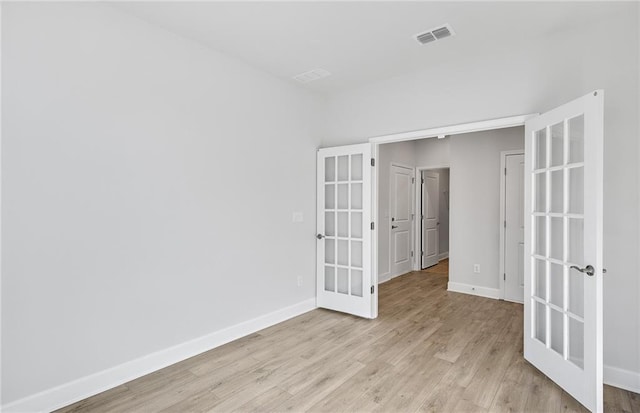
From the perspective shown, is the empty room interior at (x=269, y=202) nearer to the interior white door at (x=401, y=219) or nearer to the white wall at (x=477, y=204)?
the white wall at (x=477, y=204)

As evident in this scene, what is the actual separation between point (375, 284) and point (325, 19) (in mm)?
2874

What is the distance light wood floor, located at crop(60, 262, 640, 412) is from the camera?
2.17 m

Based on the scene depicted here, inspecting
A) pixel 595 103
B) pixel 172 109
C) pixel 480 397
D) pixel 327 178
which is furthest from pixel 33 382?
pixel 595 103

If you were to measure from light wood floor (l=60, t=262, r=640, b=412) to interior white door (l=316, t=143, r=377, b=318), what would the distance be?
34cm

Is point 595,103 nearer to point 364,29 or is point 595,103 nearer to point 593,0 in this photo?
point 593,0

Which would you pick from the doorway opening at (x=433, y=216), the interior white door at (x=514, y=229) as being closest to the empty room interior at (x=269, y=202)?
the interior white door at (x=514, y=229)

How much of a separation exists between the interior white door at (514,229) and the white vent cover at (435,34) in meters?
2.51

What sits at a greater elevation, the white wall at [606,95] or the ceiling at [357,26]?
the ceiling at [357,26]

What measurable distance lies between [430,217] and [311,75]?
4533 millimetres

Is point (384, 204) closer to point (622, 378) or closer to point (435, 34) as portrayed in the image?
point (435, 34)

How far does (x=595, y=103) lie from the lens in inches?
82.0

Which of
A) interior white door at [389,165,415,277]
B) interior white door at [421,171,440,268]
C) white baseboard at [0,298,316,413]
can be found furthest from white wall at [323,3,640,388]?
interior white door at [421,171,440,268]

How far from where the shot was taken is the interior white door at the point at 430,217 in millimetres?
6742

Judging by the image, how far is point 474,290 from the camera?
485 cm
